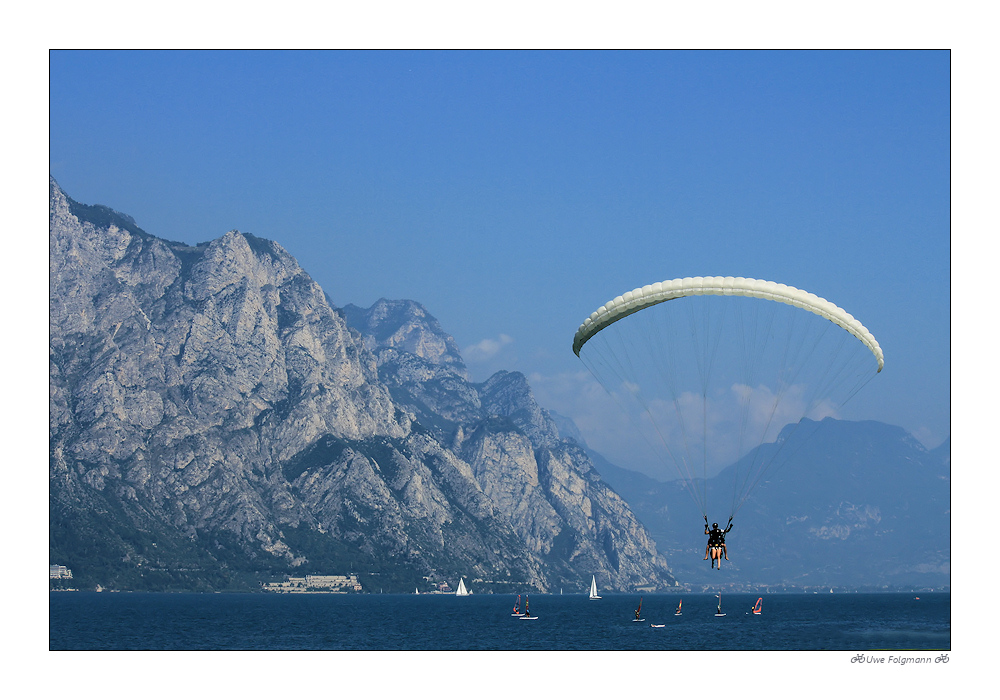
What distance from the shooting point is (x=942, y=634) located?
130 m

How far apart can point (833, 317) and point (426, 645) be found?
2688 inches

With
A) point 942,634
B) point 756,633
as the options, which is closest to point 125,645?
point 756,633

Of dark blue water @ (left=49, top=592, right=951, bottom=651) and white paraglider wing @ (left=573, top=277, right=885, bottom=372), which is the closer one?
white paraglider wing @ (left=573, top=277, right=885, bottom=372)

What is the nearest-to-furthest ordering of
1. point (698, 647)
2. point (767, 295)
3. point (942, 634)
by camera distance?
point (767, 295), point (698, 647), point (942, 634)

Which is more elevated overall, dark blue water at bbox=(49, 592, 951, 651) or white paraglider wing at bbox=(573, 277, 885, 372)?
white paraglider wing at bbox=(573, 277, 885, 372)

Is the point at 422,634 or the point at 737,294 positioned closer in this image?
the point at 737,294

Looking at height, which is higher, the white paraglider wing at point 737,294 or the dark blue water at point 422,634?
the white paraglider wing at point 737,294

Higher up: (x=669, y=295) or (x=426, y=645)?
(x=669, y=295)

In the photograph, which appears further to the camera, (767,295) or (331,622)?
(331,622)

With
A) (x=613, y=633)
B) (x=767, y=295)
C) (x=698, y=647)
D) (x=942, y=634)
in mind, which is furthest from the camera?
(x=942, y=634)

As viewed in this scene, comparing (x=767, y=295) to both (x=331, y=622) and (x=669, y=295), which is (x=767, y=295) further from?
(x=331, y=622)

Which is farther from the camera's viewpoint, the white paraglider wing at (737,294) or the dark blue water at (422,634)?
the dark blue water at (422,634)

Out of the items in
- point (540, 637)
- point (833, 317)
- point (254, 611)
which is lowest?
point (254, 611)

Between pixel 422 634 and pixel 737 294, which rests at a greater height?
pixel 737 294
